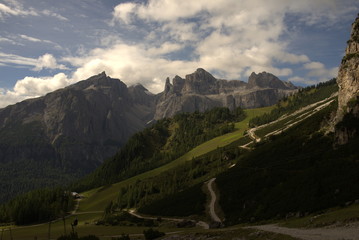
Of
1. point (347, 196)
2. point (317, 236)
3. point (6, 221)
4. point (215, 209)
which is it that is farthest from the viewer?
point (6, 221)

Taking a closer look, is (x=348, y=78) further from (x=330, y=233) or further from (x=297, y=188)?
(x=330, y=233)

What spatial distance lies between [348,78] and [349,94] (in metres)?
7.20

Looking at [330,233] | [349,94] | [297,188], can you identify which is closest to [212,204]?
[297,188]

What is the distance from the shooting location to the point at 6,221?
16625cm

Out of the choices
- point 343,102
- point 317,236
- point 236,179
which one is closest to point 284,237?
point 317,236

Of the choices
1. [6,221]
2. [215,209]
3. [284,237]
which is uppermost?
[284,237]

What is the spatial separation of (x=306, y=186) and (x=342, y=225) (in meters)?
26.6

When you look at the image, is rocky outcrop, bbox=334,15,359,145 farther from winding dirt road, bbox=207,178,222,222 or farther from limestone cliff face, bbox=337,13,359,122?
winding dirt road, bbox=207,178,222,222

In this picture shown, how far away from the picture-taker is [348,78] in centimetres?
10850

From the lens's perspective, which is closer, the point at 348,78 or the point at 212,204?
the point at 212,204

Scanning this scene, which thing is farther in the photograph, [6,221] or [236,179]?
[6,221]

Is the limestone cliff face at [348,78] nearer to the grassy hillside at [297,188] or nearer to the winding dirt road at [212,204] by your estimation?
the grassy hillside at [297,188]

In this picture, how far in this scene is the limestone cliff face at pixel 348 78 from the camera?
103812 mm

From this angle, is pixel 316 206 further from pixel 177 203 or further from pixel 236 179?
pixel 177 203
